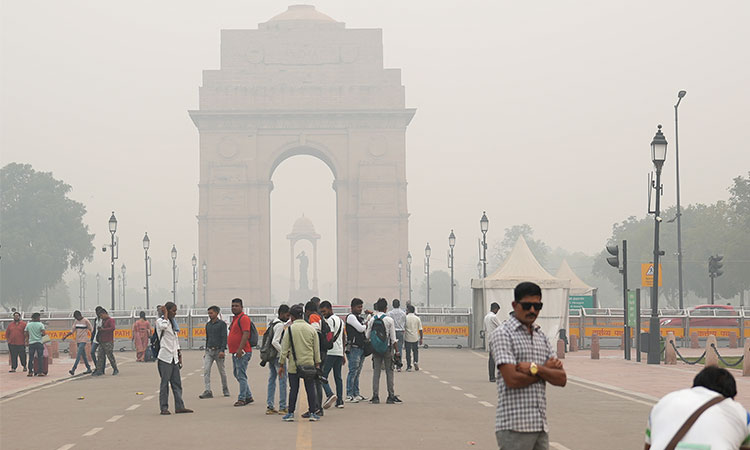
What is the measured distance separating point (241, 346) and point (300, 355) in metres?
3.19

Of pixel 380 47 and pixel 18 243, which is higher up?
pixel 380 47

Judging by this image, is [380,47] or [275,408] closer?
[275,408]

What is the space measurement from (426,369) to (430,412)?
11.8m

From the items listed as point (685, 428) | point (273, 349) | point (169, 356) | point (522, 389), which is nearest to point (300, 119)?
point (169, 356)

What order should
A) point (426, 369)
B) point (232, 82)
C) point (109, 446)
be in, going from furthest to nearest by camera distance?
point (232, 82) < point (426, 369) < point (109, 446)

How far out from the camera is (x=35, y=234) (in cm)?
9619

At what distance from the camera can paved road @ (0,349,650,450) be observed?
45.4 ft

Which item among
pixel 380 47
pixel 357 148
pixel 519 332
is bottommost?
pixel 519 332

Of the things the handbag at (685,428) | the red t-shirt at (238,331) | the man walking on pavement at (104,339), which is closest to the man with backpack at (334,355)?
the red t-shirt at (238,331)

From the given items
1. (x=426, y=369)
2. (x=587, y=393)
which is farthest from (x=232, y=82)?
(x=587, y=393)

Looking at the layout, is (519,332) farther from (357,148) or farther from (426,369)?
(357,148)

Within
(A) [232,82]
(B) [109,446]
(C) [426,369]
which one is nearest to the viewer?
(B) [109,446]

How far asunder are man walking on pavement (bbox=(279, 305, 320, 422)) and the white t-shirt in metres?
9.64

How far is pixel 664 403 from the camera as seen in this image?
6.79 metres
